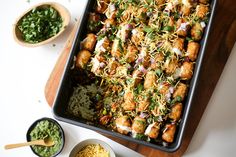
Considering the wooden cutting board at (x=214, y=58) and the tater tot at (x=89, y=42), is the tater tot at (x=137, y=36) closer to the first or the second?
the tater tot at (x=89, y=42)

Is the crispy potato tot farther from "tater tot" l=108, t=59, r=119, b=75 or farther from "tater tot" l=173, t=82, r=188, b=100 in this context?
"tater tot" l=173, t=82, r=188, b=100

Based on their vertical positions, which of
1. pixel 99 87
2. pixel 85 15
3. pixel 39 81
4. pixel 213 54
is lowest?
pixel 39 81

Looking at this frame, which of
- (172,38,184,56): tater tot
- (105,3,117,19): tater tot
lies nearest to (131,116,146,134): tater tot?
(172,38,184,56): tater tot

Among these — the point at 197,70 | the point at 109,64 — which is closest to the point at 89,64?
the point at 109,64

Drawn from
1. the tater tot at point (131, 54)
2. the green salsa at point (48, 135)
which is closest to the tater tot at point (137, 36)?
the tater tot at point (131, 54)

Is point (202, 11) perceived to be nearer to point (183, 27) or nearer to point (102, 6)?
point (183, 27)

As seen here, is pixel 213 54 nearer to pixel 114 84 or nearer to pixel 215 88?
pixel 215 88
